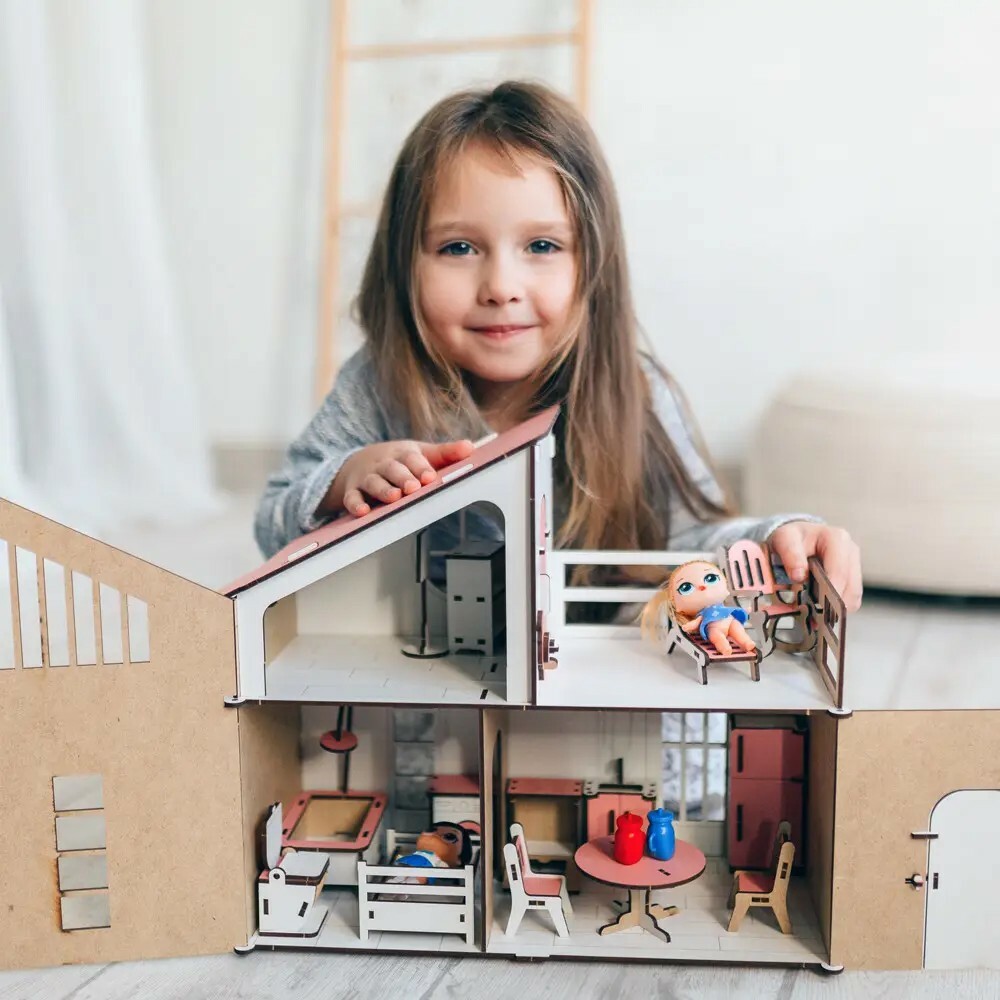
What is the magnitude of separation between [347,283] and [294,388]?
0.22m

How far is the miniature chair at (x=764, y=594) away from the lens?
3.86ft

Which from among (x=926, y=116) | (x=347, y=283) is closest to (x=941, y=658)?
(x=926, y=116)

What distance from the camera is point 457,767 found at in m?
1.30

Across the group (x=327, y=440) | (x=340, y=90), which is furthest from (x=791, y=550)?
(x=340, y=90)

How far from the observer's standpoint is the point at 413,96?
161cm

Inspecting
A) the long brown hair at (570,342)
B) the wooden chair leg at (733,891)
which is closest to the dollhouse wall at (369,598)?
the long brown hair at (570,342)

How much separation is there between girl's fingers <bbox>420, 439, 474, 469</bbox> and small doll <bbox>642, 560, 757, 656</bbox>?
0.82ft

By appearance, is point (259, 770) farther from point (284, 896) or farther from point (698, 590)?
point (698, 590)

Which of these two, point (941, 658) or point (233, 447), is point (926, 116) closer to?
point (941, 658)

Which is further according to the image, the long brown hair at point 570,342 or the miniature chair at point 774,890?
the long brown hair at point 570,342

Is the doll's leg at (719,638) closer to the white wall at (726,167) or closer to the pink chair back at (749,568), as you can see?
the pink chair back at (749,568)

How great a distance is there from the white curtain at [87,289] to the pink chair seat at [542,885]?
986mm

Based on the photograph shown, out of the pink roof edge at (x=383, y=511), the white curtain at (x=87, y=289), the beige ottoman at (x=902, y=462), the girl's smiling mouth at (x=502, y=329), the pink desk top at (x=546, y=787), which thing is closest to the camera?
the pink roof edge at (x=383, y=511)

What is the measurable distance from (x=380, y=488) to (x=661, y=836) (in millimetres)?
443
